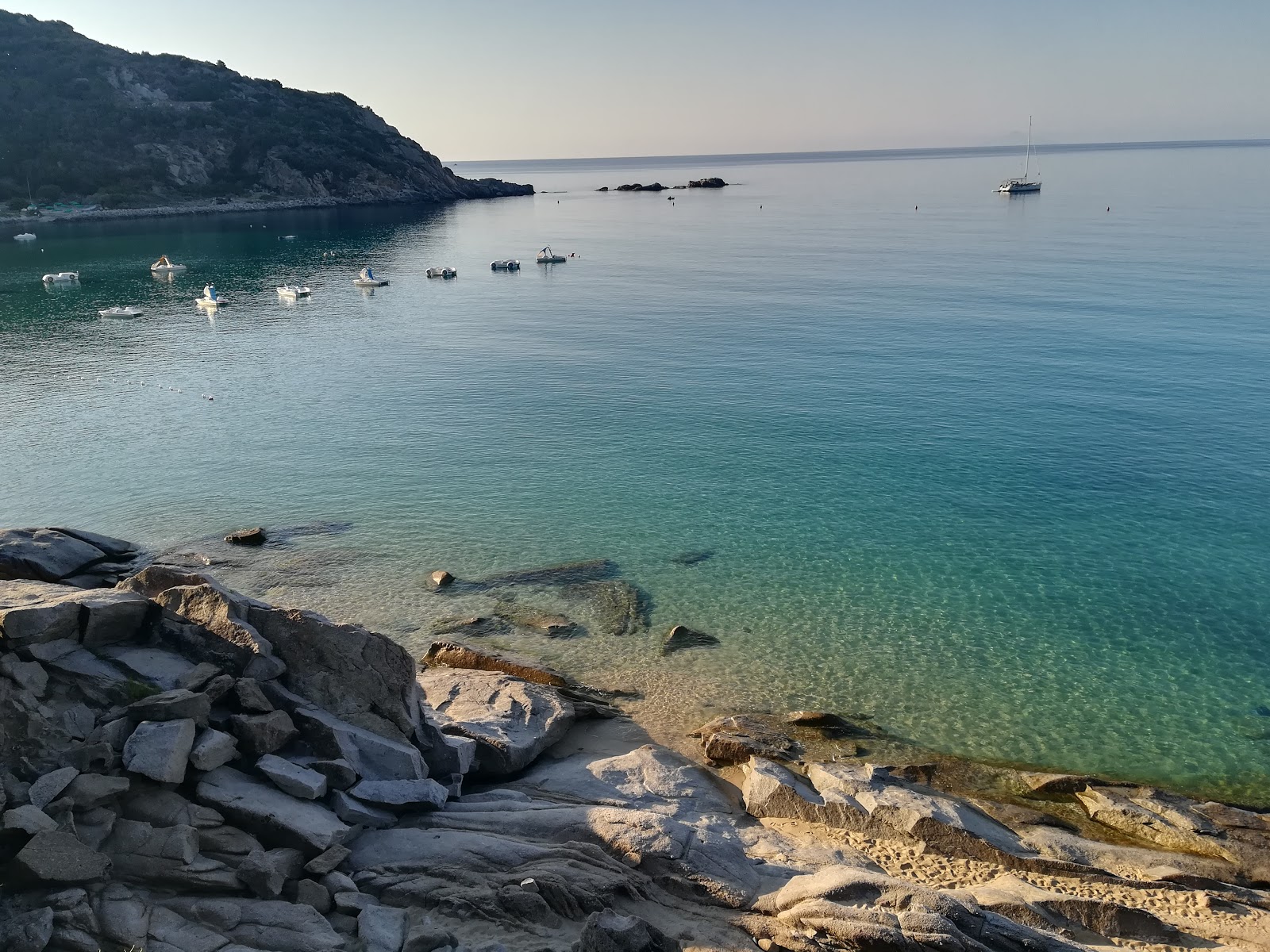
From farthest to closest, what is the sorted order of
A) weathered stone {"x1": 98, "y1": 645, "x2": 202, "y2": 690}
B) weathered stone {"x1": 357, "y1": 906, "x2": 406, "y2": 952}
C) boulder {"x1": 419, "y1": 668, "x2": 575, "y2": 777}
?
boulder {"x1": 419, "y1": 668, "x2": 575, "y2": 777} → weathered stone {"x1": 98, "y1": 645, "x2": 202, "y2": 690} → weathered stone {"x1": 357, "y1": 906, "x2": 406, "y2": 952}

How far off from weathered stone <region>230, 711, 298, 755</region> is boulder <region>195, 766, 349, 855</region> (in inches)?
26.1

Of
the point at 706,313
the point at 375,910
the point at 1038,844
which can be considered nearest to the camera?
the point at 375,910

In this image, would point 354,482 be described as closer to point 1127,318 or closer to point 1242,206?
point 1127,318

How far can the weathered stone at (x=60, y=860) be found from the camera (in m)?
13.4

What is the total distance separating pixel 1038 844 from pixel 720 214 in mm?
179888

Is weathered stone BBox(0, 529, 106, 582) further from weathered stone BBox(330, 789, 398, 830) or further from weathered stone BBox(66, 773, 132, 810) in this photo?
weathered stone BBox(330, 789, 398, 830)

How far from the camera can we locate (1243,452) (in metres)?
44.7

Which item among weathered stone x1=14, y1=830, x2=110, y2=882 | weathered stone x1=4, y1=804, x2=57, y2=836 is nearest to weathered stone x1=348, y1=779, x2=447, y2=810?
weathered stone x1=14, y1=830, x2=110, y2=882

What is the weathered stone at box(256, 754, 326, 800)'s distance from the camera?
53.7 feet

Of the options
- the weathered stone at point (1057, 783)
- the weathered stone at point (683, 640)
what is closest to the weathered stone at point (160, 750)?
the weathered stone at point (683, 640)

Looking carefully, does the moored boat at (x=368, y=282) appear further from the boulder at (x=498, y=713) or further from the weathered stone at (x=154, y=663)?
the weathered stone at (x=154, y=663)

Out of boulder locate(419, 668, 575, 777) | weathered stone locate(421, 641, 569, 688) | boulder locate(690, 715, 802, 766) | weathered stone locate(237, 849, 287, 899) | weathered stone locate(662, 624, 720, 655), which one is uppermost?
weathered stone locate(237, 849, 287, 899)

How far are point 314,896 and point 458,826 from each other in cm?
339

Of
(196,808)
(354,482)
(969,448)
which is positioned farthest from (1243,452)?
(196,808)
